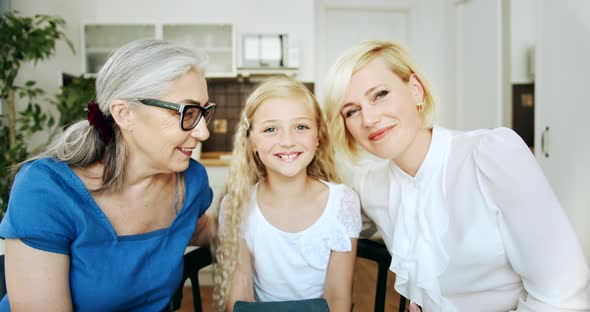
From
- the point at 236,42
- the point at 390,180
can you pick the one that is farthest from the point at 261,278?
the point at 236,42

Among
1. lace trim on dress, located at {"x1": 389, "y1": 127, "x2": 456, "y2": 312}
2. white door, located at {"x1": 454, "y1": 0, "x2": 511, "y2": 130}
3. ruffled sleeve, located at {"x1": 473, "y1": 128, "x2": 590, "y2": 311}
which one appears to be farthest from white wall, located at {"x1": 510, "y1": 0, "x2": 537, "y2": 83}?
ruffled sleeve, located at {"x1": 473, "y1": 128, "x2": 590, "y2": 311}

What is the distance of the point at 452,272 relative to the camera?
1.13m

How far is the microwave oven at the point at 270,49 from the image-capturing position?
160 inches

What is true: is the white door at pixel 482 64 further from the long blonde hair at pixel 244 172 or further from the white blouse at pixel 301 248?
the white blouse at pixel 301 248

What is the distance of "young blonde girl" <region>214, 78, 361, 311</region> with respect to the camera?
139 cm

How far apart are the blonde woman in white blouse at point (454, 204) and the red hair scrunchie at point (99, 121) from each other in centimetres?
67

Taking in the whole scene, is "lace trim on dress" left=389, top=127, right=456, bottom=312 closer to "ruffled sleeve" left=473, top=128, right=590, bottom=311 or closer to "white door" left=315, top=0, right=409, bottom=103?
"ruffled sleeve" left=473, top=128, right=590, bottom=311

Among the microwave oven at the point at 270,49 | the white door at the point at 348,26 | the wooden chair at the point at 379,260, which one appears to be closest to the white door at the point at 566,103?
the wooden chair at the point at 379,260

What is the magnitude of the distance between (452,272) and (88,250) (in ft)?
3.35

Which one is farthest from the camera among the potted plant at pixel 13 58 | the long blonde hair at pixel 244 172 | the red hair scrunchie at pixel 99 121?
the potted plant at pixel 13 58

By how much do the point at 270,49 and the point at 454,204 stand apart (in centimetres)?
329

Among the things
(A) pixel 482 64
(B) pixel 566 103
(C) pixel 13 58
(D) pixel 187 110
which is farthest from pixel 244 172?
(A) pixel 482 64

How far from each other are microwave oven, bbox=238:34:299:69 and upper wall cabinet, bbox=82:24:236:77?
18cm

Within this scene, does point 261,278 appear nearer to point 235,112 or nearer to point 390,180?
point 390,180
